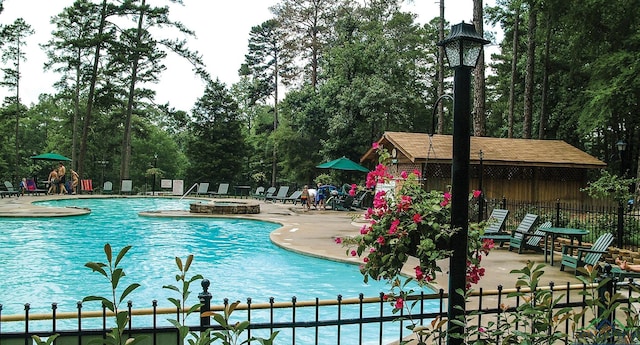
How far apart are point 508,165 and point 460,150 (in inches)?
633

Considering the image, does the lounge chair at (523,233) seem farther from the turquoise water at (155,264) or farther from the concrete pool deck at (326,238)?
the turquoise water at (155,264)

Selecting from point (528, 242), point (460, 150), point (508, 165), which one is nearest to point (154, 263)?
point (528, 242)

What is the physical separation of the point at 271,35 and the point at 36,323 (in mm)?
37227

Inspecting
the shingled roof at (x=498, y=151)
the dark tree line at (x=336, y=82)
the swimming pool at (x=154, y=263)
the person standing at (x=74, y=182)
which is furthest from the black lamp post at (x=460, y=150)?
the person standing at (x=74, y=182)

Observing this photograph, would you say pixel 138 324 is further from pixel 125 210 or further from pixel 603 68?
pixel 603 68

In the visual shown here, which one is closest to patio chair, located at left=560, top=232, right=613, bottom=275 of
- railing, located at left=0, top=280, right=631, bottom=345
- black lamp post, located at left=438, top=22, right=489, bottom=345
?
railing, located at left=0, top=280, right=631, bottom=345

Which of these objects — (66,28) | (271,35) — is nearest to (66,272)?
(66,28)

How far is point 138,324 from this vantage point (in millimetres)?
6363

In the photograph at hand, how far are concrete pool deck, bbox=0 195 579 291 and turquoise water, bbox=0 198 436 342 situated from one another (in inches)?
13.0

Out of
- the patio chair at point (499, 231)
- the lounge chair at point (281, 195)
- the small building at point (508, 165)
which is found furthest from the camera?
the lounge chair at point (281, 195)

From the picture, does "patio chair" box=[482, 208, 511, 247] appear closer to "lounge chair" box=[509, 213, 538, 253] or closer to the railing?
"lounge chair" box=[509, 213, 538, 253]

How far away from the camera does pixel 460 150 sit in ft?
11.5

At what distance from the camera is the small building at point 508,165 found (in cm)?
1803

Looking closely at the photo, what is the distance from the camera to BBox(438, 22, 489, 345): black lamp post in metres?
3.45
